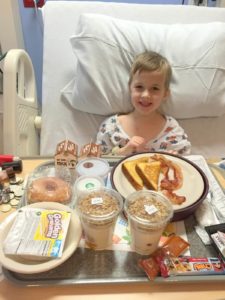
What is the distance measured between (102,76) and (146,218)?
0.76 meters

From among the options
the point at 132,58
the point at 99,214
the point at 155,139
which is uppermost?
the point at 132,58

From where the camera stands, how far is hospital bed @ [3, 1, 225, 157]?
1229 millimetres

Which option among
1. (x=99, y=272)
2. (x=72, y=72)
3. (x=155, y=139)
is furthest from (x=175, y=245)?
(x=72, y=72)

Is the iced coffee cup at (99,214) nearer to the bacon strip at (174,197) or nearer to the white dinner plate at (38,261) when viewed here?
the white dinner plate at (38,261)

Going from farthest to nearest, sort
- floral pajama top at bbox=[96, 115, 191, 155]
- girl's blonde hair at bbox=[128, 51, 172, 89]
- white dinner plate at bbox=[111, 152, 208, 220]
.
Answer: floral pajama top at bbox=[96, 115, 191, 155] → girl's blonde hair at bbox=[128, 51, 172, 89] → white dinner plate at bbox=[111, 152, 208, 220]

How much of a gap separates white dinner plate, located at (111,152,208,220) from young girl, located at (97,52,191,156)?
270 millimetres

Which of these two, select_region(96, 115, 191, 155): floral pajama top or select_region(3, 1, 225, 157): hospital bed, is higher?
select_region(3, 1, 225, 157): hospital bed

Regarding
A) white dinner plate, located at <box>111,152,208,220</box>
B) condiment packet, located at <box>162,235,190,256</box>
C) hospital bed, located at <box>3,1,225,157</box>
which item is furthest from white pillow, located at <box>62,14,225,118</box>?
condiment packet, located at <box>162,235,190,256</box>

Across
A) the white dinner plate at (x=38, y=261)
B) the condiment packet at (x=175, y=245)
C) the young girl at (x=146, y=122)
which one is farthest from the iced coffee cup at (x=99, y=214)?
the young girl at (x=146, y=122)

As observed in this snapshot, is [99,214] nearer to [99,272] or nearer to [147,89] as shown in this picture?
[99,272]

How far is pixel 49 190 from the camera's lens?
31.4 inches

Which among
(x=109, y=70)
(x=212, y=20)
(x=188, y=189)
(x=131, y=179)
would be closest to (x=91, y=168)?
(x=131, y=179)

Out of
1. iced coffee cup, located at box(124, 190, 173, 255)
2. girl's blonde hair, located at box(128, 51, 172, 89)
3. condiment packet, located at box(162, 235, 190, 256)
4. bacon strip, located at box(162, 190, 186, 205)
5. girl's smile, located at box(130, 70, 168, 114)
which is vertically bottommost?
condiment packet, located at box(162, 235, 190, 256)

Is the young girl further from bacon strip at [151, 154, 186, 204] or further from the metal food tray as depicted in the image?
the metal food tray
